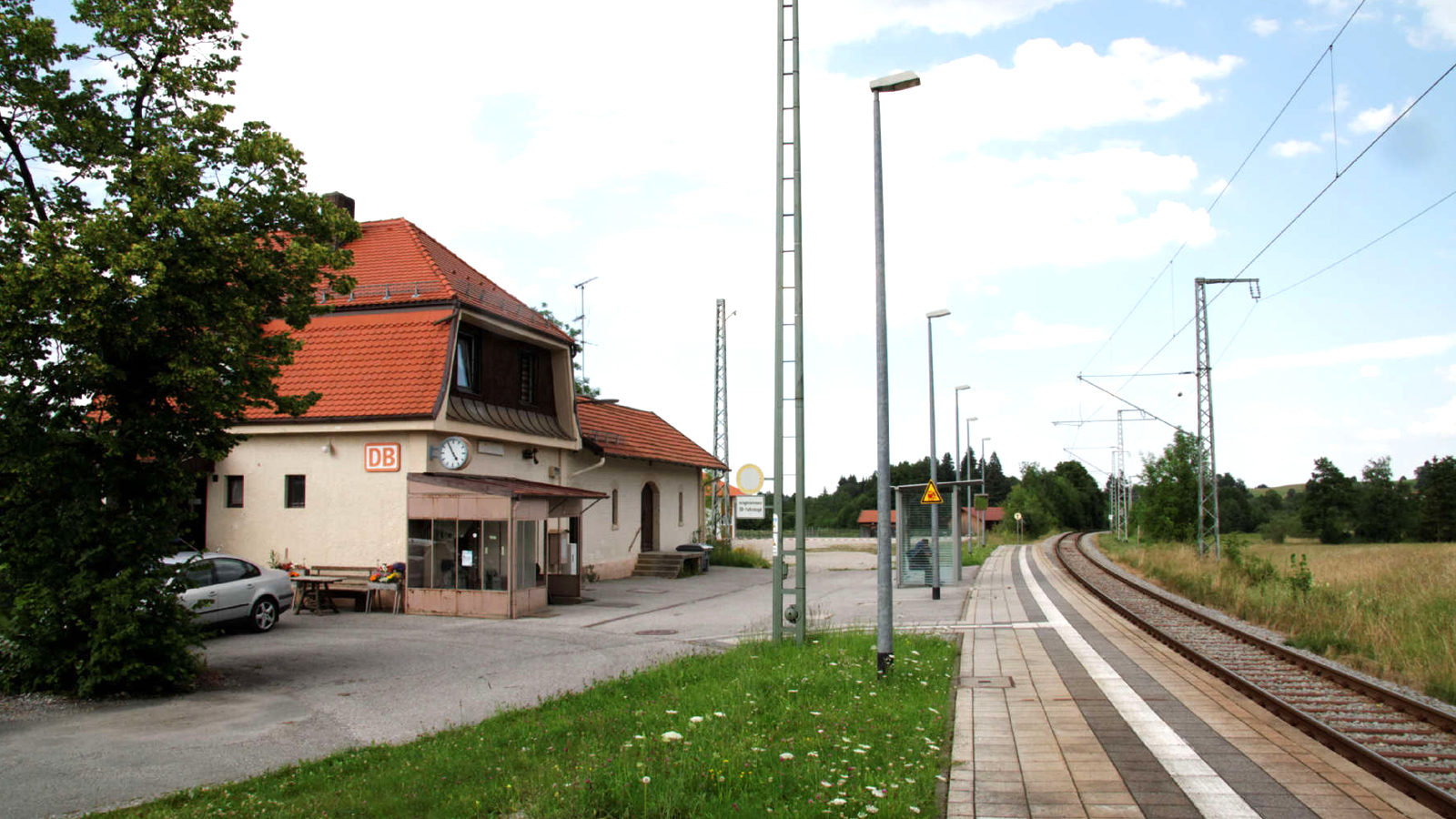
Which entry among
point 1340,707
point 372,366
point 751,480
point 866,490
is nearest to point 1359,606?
point 1340,707

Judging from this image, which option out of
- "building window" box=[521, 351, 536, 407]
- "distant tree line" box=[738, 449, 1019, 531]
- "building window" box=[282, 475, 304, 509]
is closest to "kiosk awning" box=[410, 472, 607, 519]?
"building window" box=[282, 475, 304, 509]

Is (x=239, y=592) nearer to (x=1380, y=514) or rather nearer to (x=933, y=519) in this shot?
(x=933, y=519)

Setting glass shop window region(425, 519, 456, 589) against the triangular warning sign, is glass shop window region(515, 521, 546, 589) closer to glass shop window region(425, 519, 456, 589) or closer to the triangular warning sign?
glass shop window region(425, 519, 456, 589)

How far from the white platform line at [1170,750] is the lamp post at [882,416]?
91.3 inches

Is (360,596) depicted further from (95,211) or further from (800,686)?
(800,686)

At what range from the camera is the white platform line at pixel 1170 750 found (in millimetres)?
6129

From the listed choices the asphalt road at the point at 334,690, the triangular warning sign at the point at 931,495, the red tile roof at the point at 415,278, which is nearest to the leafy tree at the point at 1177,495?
the triangular warning sign at the point at 931,495

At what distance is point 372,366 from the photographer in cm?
2145

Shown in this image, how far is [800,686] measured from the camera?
9812 millimetres

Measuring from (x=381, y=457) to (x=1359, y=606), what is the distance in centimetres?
1790

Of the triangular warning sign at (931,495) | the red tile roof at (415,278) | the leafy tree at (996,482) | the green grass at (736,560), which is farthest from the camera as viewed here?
A: the leafy tree at (996,482)

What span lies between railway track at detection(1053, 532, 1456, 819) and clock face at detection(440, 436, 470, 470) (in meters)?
13.2

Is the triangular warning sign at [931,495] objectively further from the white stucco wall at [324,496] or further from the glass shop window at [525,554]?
the white stucco wall at [324,496]

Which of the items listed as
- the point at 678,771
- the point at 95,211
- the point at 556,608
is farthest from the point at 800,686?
the point at 556,608
